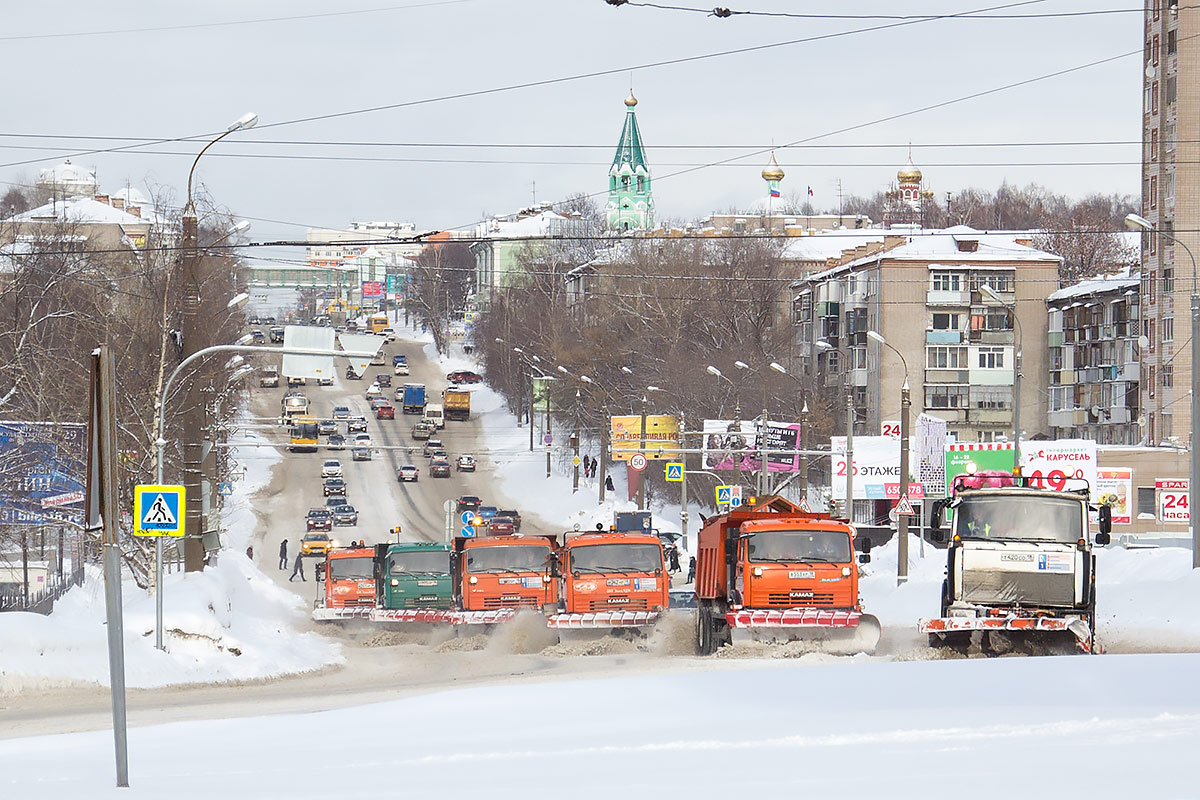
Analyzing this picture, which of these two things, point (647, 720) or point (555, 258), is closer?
point (647, 720)

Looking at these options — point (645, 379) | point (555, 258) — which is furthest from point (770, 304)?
point (555, 258)

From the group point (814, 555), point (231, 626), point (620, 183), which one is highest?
point (620, 183)

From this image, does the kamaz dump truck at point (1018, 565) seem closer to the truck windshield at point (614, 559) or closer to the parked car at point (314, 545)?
the truck windshield at point (614, 559)

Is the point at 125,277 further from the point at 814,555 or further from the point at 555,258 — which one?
the point at 555,258

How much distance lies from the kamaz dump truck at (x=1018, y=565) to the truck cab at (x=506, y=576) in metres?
10.8

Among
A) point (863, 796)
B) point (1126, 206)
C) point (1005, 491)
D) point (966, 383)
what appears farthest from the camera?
point (1126, 206)

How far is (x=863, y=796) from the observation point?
10219mm

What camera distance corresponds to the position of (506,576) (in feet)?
107

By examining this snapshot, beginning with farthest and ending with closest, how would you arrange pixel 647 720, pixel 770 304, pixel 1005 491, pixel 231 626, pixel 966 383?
1. pixel 770 304
2. pixel 966 383
3. pixel 231 626
4. pixel 1005 491
5. pixel 647 720

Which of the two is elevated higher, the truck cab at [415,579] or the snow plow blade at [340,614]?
the truck cab at [415,579]

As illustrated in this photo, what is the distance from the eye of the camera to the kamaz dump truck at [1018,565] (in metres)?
23.0

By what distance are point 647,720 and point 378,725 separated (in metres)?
2.66

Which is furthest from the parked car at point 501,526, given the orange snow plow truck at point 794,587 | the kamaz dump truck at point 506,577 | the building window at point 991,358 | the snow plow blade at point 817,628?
the snow plow blade at point 817,628

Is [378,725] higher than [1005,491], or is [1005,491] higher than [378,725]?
[1005,491]
